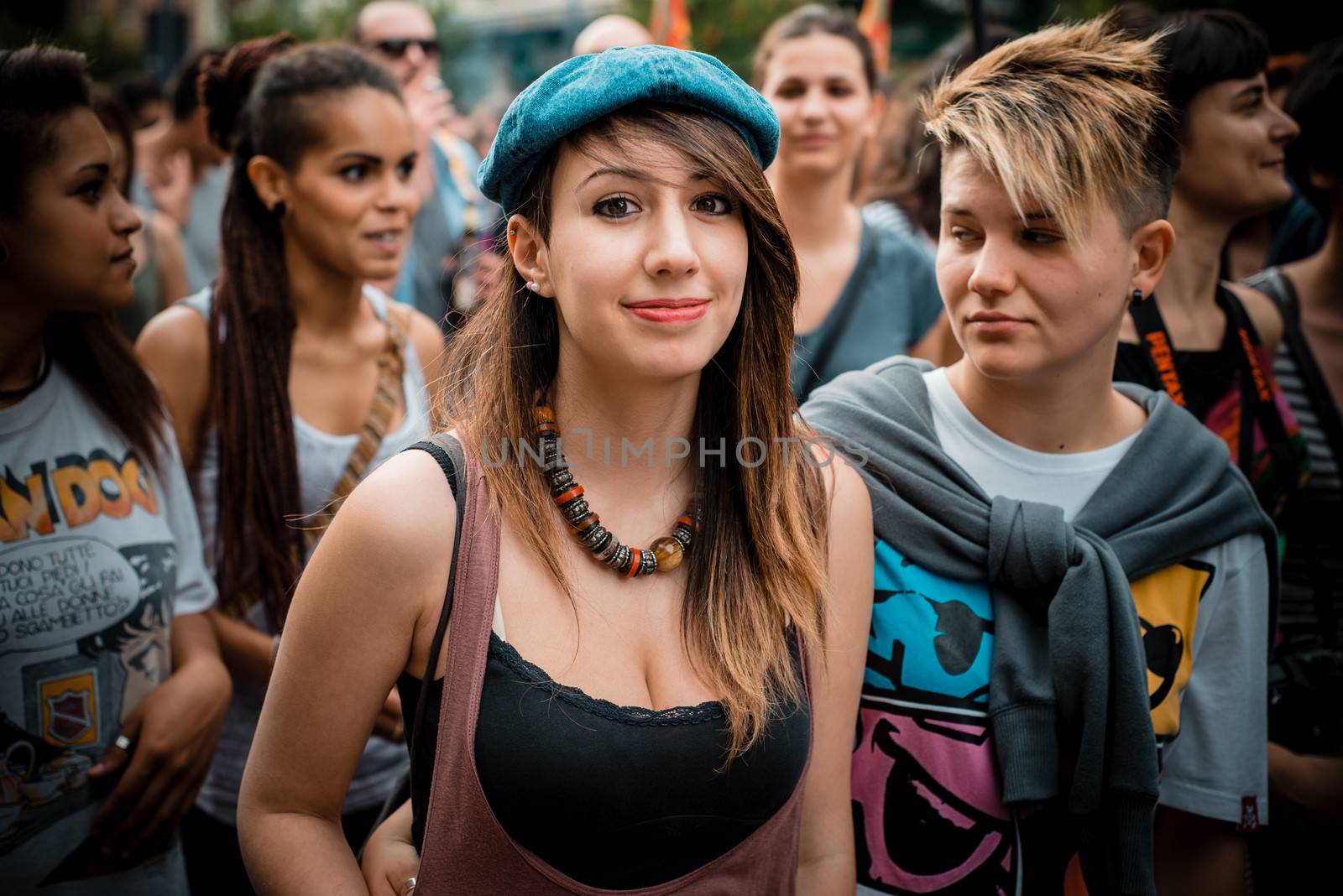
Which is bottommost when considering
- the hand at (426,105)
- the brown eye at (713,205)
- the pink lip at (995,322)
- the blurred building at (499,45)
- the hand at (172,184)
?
the pink lip at (995,322)

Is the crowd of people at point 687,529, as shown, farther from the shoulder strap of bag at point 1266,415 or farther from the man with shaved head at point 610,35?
the man with shaved head at point 610,35

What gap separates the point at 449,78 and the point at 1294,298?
35866 millimetres

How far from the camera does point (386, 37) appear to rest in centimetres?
596

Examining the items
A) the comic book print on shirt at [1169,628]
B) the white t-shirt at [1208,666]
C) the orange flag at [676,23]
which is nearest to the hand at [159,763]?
the white t-shirt at [1208,666]

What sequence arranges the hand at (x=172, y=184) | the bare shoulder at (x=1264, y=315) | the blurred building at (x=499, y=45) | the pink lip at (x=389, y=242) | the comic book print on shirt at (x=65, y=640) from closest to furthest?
the comic book print on shirt at (x=65, y=640)
the bare shoulder at (x=1264, y=315)
the pink lip at (x=389, y=242)
the hand at (x=172, y=184)
the blurred building at (x=499, y=45)

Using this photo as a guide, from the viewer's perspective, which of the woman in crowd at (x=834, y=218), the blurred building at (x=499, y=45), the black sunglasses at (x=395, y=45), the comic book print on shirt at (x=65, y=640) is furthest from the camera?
the blurred building at (x=499, y=45)

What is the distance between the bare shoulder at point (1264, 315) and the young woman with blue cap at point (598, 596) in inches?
72.1

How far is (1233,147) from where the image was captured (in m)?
2.90

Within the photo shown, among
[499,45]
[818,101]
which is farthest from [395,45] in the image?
[499,45]

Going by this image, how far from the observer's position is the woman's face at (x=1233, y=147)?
290cm

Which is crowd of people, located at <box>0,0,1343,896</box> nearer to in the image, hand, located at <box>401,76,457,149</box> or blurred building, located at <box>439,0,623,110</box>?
hand, located at <box>401,76,457,149</box>

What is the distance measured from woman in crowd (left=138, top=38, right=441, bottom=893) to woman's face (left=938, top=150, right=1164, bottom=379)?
58.6 inches

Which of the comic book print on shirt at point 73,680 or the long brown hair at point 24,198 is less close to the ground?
the long brown hair at point 24,198

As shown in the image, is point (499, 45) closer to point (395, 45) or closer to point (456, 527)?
point (395, 45)
